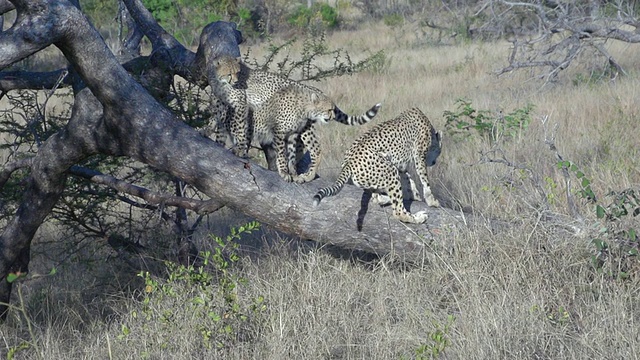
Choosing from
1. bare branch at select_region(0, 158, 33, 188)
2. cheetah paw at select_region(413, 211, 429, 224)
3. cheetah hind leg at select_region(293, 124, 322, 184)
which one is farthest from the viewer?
cheetah hind leg at select_region(293, 124, 322, 184)

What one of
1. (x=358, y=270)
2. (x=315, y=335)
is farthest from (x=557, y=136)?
(x=315, y=335)

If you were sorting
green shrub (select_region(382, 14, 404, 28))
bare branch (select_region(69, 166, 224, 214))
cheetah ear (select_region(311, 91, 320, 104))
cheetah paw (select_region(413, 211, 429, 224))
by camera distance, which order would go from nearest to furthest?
1. bare branch (select_region(69, 166, 224, 214))
2. cheetah paw (select_region(413, 211, 429, 224))
3. cheetah ear (select_region(311, 91, 320, 104))
4. green shrub (select_region(382, 14, 404, 28))

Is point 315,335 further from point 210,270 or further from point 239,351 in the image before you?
point 210,270

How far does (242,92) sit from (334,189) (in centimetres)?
127

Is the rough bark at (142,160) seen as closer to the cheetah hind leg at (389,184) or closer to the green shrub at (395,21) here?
the cheetah hind leg at (389,184)

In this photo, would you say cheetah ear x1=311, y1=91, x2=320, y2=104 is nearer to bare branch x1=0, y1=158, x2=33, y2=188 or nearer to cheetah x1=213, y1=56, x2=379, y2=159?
cheetah x1=213, y1=56, x2=379, y2=159

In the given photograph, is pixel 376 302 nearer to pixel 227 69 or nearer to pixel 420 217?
pixel 420 217

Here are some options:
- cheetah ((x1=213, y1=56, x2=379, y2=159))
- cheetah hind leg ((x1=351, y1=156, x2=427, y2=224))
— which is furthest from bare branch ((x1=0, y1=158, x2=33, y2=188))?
cheetah hind leg ((x1=351, y1=156, x2=427, y2=224))

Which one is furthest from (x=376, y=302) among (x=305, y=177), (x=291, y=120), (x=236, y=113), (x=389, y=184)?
(x=236, y=113)

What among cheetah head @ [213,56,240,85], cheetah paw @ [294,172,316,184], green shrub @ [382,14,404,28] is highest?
cheetah head @ [213,56,240,85]

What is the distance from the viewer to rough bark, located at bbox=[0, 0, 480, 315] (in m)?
4.54

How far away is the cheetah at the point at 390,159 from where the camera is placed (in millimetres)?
5586

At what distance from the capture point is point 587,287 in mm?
4793

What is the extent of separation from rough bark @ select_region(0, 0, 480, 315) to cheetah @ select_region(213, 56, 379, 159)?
0.81 meters
